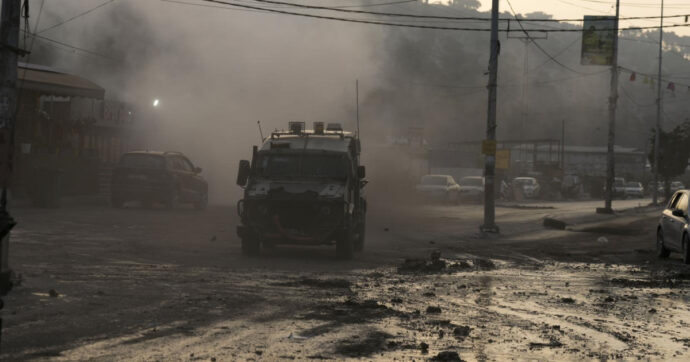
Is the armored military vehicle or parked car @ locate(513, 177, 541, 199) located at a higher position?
the armored military vehicle

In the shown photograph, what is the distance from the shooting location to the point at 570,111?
14238cm

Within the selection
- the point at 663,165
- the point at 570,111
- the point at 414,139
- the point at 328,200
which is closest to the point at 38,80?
the point at 328,200

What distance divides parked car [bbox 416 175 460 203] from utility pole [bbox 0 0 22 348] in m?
34.1

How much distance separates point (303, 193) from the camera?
14133mm

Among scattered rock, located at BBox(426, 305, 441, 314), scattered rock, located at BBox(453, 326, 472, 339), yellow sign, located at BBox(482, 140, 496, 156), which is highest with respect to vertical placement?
yellow sign, located at BBox(482, 140, 496, 156)

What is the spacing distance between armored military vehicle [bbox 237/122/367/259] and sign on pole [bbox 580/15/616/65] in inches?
811

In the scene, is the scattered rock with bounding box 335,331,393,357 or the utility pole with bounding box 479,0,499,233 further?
the utility pole with bounding box 479,0,499,233

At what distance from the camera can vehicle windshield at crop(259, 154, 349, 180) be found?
48.9 ft

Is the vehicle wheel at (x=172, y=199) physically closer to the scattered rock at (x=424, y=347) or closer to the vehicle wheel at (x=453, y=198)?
the scattered rock at (x=424, y=347)

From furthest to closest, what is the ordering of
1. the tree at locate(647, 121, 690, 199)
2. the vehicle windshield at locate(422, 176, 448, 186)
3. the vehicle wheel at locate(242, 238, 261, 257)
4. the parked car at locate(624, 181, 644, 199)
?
the parked car at locate(624, 181, 644, 199), the tree at locate(647, 121, 690, 199), the vehicle windshield at locate(422, 176, 448, 186), the vehicle wheel at locate(242, 238, 261, 257)

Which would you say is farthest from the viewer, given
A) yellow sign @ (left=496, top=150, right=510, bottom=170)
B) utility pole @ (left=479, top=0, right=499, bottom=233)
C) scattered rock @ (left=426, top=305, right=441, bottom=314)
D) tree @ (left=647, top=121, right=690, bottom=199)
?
tree @ (left=647, top=121, right=690, bottom=199)

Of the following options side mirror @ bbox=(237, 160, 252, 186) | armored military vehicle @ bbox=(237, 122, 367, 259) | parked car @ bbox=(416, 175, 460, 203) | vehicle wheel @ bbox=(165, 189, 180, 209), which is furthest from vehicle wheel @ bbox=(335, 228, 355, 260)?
parked car @ bbox=(416, 175, 460, 203)

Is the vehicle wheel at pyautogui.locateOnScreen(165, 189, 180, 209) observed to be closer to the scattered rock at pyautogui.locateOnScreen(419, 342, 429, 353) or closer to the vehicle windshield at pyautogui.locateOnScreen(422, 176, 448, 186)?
the scattered rock at pyautogui.locateOnScreen(419, 342, 429, 353)

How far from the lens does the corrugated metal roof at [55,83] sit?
891 inches
